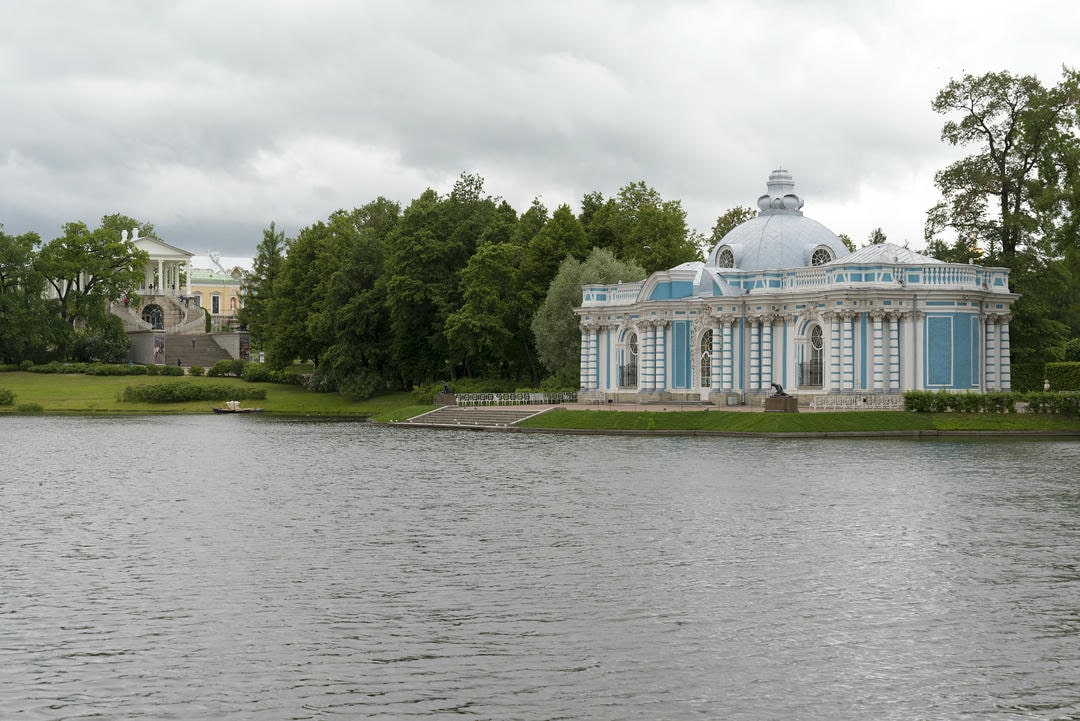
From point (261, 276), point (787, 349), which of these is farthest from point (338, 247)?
point (787, 349)

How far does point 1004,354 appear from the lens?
6247 centimetres

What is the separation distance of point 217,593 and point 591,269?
189 feet

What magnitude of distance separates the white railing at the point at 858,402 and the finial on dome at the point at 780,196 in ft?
48.6

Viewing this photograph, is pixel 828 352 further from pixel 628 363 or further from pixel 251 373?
pixel 251 373

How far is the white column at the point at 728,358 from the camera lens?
2601 inches

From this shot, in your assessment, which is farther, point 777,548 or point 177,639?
point 777,548

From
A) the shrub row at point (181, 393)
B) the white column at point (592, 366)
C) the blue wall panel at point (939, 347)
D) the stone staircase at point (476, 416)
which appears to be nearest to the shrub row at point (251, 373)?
the shrub row at point (181, 393)

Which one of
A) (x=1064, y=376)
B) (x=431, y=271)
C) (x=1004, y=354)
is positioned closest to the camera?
(x=1064, y=376)

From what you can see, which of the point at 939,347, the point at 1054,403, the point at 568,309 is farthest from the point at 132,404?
the point at 1054,403

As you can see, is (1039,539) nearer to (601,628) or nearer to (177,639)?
(601,628)

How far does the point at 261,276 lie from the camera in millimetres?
114188

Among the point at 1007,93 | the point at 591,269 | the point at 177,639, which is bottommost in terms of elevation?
the point at 177,639

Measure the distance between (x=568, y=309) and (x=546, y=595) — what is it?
57.9m

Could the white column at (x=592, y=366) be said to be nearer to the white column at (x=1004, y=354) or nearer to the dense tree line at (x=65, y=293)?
the white column at (x=1004, y=354)
